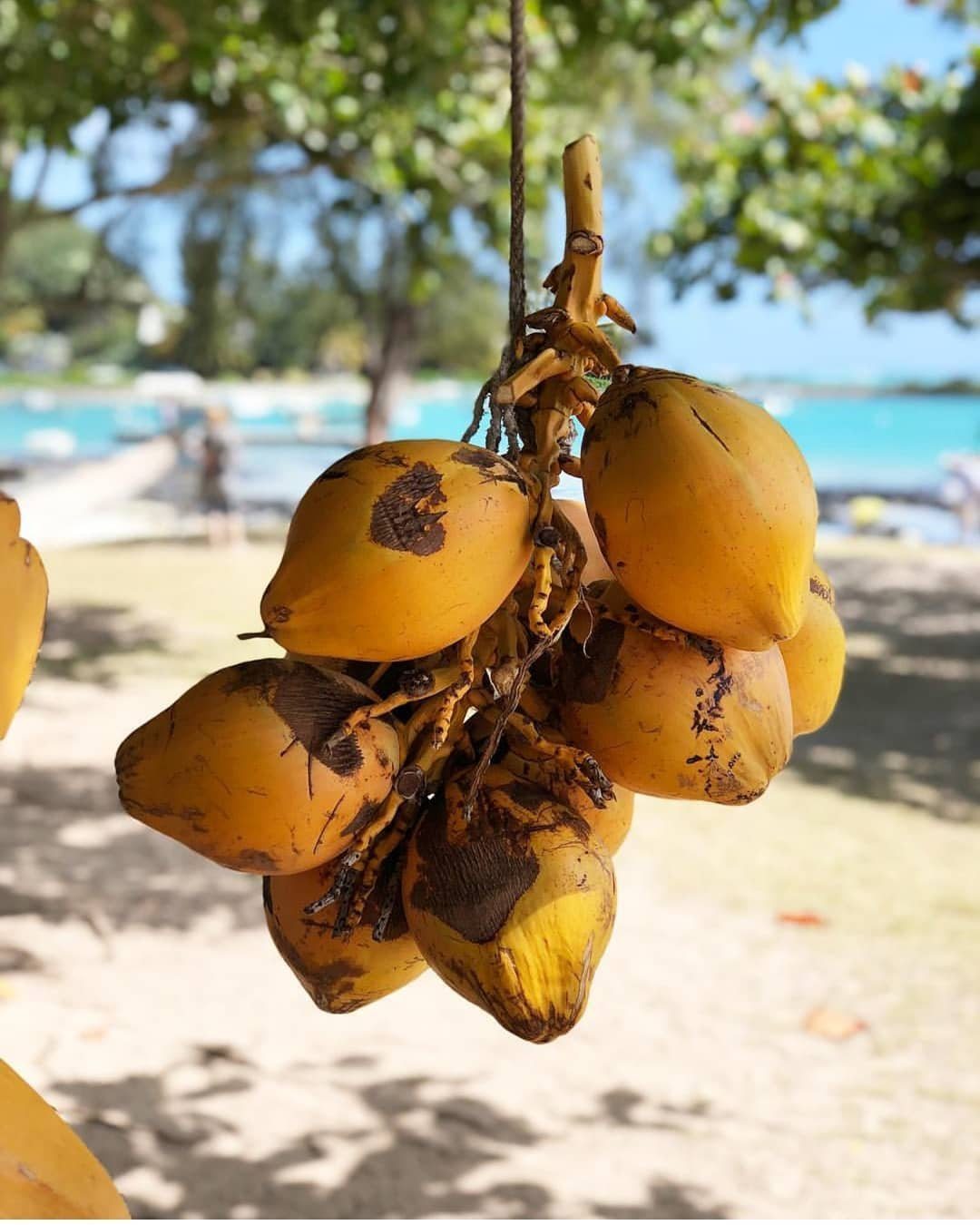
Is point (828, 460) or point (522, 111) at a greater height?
point (522, 111)

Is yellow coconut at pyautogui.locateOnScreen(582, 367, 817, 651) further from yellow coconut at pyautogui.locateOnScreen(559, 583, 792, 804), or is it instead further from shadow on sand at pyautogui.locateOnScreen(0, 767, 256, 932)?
shadow on sand at pyautogui.locateOnScreen(0, 767, 256, 932)

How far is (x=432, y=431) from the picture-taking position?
37906 mm

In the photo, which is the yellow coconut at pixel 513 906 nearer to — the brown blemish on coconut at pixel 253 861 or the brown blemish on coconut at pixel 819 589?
the brown blemish on coconut at pixel 253 861

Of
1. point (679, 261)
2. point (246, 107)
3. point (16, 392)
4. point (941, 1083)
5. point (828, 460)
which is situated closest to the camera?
point (941, 1083)

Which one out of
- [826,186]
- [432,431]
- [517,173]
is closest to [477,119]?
[826,186]

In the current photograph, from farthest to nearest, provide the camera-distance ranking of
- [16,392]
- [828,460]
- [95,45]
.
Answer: [16,392], [828,460], [95,45]

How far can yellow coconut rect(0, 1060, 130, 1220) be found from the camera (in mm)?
688

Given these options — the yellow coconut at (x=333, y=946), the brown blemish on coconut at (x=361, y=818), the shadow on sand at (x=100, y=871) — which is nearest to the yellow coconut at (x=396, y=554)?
the brown blemish on coconut at (x=361, y=818)

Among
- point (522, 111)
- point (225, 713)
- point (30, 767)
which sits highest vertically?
point (522, 111)

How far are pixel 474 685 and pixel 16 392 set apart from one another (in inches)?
2156

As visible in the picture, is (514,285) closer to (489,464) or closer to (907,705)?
(489,464)

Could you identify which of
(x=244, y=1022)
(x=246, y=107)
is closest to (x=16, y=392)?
(x=246, y=107)

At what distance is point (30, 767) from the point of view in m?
5.58

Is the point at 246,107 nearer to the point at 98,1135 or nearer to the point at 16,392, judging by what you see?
the point at 98,1135
